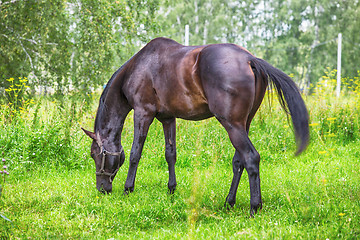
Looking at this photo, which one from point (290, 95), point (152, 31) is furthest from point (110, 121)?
point (152, 31)

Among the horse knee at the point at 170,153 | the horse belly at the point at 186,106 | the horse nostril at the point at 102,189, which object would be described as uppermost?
the horse belly at the point at 186,106

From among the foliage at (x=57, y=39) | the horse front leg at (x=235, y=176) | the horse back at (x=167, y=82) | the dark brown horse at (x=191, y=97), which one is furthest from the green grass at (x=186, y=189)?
the foliage at (x=57, y=39)

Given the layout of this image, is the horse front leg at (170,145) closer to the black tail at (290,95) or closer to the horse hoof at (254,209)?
the horse hoof at (254,209)

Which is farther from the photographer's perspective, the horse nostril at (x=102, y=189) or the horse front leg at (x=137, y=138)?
the horse nostril at (x=102, y=189)

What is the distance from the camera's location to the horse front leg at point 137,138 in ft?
15.7

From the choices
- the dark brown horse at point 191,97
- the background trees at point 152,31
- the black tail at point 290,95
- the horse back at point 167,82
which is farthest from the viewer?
the background trees at point 152,31

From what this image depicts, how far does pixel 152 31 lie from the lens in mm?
11672

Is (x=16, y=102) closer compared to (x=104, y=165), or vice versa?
(x=104, y=165)

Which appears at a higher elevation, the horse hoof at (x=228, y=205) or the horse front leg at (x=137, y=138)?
the horse front leg at (x=137, y=138)

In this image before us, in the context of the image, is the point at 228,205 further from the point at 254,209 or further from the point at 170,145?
the point at 170,145

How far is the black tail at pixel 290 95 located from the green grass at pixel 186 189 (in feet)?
0.53

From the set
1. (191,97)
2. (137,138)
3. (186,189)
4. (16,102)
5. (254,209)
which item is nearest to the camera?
(254,209)

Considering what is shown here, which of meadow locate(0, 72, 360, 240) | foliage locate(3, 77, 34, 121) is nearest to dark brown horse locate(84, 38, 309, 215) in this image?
meadow locate(0, 72, 360, 240)

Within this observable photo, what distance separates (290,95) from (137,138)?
2281mm
